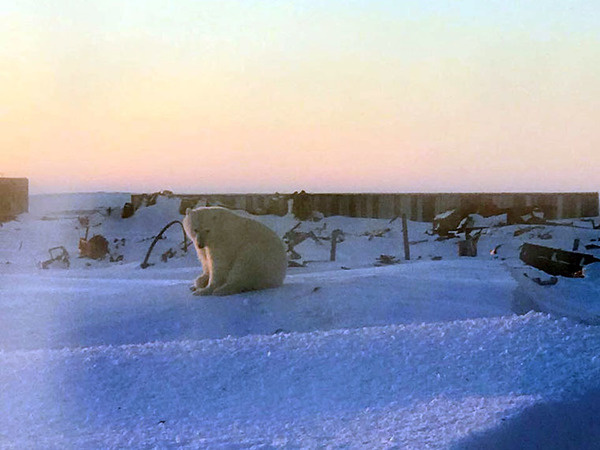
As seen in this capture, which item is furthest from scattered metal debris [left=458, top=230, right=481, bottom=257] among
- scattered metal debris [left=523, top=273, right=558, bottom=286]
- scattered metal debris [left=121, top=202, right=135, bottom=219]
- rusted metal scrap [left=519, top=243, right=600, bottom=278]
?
scattered metal debris [left=121, top=202, right=135, bottom=219]

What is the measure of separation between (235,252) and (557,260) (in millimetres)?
4030

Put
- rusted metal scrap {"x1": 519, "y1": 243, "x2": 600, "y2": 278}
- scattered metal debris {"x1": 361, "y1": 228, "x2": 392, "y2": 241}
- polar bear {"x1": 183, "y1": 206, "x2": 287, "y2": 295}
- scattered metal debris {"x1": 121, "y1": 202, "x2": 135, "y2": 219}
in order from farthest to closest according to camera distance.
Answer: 1. scattered metal debris {"x1": 121, "y1": 202, "x2": 135, "y2": 219}
2. scattered metal debris {"x1": 361, "y1": 228, "x2": 392, "y2": 241}
3. rusted metal scrap {"x1": 519, "y1": 243, "x2": 600, "y2": 278}
4. polar bear {"x1": 183, "y1": 206, "x2": 287, "y2": 295}

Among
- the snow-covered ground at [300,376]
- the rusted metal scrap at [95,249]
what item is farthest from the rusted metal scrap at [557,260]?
the rusted metal scrap at [95,249]

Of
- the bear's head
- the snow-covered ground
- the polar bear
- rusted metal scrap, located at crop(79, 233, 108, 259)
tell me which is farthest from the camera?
rusted metal scrap, located at crop(79, 233, 108, 259)

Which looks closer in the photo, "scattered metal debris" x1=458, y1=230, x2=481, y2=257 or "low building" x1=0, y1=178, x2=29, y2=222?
"scattered metal debris" x1=458, y1=230, x2=481, y2=257

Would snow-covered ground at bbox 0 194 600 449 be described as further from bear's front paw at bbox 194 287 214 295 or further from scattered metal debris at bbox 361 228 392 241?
scattered metal debris at bbox 361 228 392 241

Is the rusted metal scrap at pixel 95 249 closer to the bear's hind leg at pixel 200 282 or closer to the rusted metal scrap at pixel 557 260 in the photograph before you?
the bear's hind leg at pixel 200 282

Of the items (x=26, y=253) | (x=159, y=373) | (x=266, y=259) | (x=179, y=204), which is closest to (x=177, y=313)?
(x=266, y=259)

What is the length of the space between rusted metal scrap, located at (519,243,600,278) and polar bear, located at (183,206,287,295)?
136 inches

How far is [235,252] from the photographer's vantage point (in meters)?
7.06

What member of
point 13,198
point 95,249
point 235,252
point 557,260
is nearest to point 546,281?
point 557,260

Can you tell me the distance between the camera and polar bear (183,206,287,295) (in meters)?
6.93

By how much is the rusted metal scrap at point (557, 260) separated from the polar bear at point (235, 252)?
11.3ft

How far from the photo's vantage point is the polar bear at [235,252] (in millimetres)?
6934
